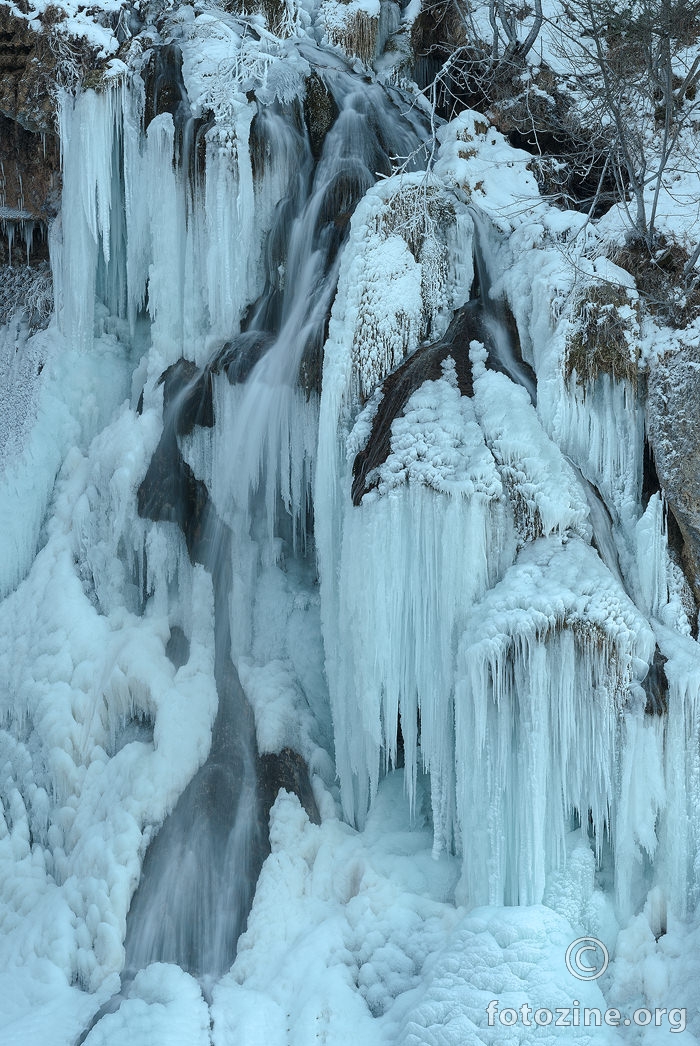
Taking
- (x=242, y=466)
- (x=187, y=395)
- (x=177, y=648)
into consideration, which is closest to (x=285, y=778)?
(x=177, y=648)

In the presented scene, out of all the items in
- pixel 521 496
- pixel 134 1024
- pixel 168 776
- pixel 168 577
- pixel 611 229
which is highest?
pixel 611 229

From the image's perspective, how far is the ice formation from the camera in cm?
575

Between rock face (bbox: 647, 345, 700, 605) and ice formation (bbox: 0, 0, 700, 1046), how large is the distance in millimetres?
136

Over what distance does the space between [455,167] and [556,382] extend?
2.29 m

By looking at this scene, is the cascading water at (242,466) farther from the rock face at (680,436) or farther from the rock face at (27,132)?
the rock face at (680,436)

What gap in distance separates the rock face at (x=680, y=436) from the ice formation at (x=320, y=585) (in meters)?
0.14

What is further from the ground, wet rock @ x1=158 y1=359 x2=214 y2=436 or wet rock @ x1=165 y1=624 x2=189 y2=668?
wet rock @ x1=158 y1=359 x2=214 y2=436

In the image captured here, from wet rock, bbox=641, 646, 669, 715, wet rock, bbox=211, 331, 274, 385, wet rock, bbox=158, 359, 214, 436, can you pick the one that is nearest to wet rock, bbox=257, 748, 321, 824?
wet rock, bbox=641, 646, 669, 715

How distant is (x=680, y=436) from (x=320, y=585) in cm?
254

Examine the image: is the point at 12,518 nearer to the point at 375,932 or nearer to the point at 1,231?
the point at 1,231

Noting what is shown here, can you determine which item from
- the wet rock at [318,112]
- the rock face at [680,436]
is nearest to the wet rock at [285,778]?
the rock face at [680,436]

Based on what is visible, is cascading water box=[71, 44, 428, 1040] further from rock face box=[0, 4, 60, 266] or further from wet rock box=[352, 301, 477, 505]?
rock face box=[0, 4, 60, 266]

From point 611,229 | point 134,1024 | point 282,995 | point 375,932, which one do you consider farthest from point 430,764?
point 611,229

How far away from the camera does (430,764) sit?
20.2 feet
